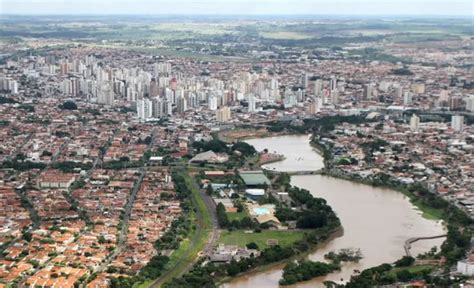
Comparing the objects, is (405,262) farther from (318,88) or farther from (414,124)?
(318,88)

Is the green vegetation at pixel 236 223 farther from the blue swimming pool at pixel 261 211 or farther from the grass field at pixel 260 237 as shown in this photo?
the blue swimming pool at pixel 261 211

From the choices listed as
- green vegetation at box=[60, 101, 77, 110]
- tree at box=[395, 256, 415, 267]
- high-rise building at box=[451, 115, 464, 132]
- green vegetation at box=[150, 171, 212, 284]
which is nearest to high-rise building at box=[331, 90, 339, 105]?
high-rise building at box=[451, 115, 464, 132]

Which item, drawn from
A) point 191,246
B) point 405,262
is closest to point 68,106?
point 191,246

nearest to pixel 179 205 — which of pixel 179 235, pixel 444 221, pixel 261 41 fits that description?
pixel 179 235

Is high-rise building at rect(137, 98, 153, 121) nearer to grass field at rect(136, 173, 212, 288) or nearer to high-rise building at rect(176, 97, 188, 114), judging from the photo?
high-rise building at rect(176, 97, 188, 114)

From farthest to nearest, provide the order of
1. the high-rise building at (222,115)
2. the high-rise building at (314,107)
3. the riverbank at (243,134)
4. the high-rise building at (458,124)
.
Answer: the high-rise building at (314,107), the high-rise building at (222,115), the high-rise building at (458,124), the riverbank at (243,134)

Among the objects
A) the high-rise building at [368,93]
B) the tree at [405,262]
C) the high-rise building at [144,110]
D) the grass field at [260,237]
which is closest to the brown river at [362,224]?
the tree at [405,262]
